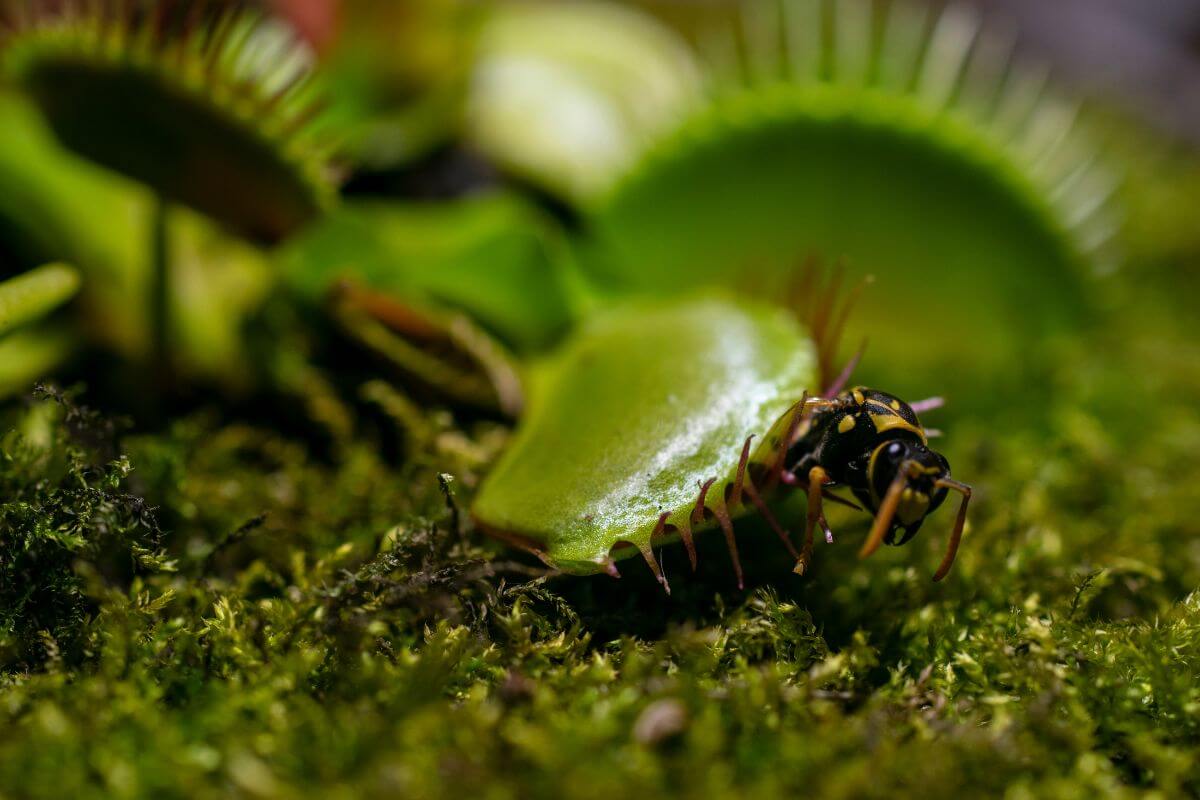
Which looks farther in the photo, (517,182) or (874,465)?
(517,182)

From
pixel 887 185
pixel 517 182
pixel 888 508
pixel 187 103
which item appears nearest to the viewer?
pixel 888 508

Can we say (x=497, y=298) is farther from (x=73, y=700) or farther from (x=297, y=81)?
(x=73, y=700)

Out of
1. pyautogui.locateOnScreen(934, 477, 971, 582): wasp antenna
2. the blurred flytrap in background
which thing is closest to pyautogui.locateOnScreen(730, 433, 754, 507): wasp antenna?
pyautogui.locateOnScreen(934, 477, 971, 582): wasp antenna

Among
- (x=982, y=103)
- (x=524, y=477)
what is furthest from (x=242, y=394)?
(x=982, y=103)

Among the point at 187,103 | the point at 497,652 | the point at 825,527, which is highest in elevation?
the point at 187,103

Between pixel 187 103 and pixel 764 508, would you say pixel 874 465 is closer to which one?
pixel 764 508

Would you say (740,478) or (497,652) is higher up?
(740,478)

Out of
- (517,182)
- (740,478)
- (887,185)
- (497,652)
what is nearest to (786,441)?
(740,478)

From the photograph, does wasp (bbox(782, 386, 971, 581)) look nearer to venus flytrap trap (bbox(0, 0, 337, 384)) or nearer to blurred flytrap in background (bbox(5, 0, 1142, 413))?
blurred flytrap in background (bbox(5, 0, 1142, 413))

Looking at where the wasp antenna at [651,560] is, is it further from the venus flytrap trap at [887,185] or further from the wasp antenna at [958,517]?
the venus flytrap trap at [887,185]

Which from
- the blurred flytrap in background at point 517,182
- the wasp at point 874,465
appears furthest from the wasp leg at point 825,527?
the blurred flytrap in background at point 517,182
